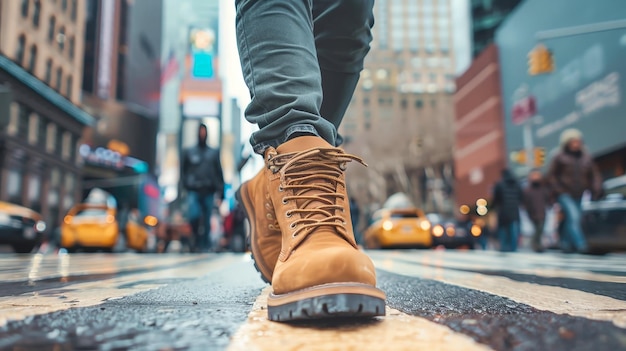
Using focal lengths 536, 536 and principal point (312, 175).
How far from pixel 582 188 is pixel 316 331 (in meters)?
7.27

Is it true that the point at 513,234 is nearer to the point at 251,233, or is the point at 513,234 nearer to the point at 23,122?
the point at 251,233

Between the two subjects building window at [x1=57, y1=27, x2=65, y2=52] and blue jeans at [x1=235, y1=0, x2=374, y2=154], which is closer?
blue jeans at [x1=235, y1=0, x2=374, y2=154]

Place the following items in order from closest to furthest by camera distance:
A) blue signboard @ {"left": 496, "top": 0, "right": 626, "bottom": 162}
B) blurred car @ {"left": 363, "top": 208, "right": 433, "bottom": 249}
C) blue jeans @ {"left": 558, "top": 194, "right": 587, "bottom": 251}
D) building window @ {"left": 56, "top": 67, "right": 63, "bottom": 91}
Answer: blue jeans @ {"left": 558, "top": 194, "right": 587, "bottom": 251} → blurred car @ {"left": 363, "top": 208, "right": 433, "bottom": 249} → blue signboard @ {"left": 496, "top": 0, "right": 626, "bottom": 162} → building window @ {"left": 56, "top": 67, "right": 63, "bottom": 91}

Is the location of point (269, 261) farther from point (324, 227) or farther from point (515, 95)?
point (515, 95)

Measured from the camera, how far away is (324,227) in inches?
52.0

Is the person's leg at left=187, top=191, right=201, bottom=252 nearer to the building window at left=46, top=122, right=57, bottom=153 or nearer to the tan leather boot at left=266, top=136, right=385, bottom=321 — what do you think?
the tan leather boot at left=266, top=136, right=385, bottom=321

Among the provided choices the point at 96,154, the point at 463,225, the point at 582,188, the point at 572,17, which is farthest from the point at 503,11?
the point at 582,188

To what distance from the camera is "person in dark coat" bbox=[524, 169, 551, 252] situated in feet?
32.4

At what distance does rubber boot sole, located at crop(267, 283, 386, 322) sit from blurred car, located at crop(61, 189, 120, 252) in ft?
39.7

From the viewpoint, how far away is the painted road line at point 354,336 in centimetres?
81

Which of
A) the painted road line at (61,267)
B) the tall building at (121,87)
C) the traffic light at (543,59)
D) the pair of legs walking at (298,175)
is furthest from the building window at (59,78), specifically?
the pair of legs walking at (298,175)

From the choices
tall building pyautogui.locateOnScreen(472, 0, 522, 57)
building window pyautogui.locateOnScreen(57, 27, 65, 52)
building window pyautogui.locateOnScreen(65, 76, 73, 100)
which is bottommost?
building window pyautogui.locateOnScreen(65, 76, 73, 100)

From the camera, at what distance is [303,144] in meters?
1.45

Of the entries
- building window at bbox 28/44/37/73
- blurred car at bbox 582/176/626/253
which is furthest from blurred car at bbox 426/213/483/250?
building window at bbox 28/44/37/73
